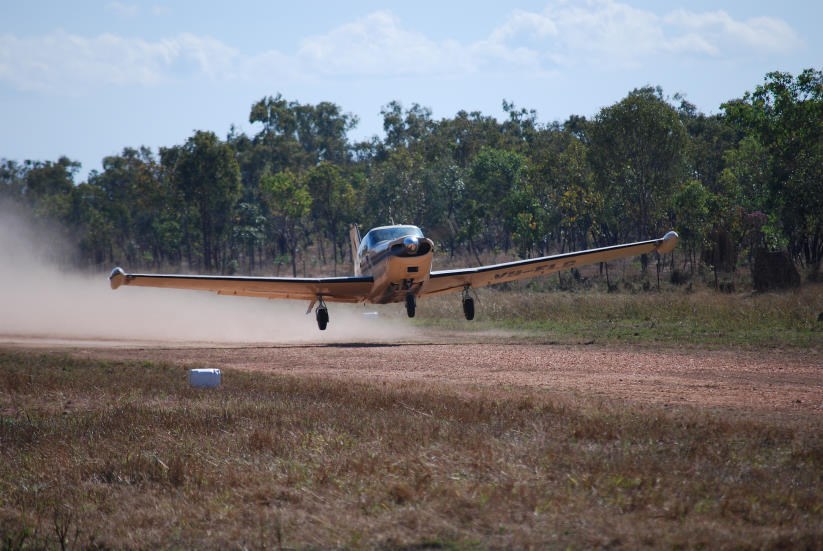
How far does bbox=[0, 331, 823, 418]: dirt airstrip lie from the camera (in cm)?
1411

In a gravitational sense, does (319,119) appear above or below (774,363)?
above

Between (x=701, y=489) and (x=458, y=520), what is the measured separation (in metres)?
2.31

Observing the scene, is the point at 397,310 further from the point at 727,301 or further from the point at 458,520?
the point at 458,520

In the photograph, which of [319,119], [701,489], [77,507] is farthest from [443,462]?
[319,119]

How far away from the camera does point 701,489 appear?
310 inches

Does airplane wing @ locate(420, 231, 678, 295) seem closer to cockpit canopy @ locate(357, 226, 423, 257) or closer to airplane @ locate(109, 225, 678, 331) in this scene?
airplane @ locate(109, 225, 678, 331)

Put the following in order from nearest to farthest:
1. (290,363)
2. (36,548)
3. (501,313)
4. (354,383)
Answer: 1. (36,548)
2. (354,383)
3. (290,363)
4. (501,313)

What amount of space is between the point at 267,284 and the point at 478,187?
52742 millimetres

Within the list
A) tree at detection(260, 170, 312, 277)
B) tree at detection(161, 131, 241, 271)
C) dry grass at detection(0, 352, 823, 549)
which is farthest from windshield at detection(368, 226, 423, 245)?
tree at detection(161, 131, 241, 271)

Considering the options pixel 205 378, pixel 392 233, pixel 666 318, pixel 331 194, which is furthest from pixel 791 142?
pixel 331 194

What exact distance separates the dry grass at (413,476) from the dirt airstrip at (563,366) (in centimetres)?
188

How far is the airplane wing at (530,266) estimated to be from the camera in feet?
94.7

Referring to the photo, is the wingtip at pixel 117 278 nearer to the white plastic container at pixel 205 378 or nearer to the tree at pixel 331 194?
the white plastic container at pixel 205 378

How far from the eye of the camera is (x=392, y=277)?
27047 millimetres
